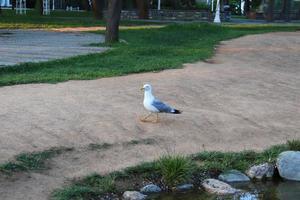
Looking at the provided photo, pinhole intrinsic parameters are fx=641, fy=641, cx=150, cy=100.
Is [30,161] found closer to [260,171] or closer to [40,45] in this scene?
[260,171]

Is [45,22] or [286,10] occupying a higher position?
[286,10]

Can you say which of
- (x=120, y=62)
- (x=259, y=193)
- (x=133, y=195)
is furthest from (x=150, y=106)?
(x=120, y=62)

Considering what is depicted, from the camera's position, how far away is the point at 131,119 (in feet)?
31.2

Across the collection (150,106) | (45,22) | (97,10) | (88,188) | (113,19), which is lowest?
(45,22)

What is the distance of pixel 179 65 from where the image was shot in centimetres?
1566

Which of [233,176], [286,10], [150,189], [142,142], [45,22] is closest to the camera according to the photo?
[150,189]

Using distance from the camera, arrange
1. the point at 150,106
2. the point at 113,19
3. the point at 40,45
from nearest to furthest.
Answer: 1. the point at 150,106
2. the point at 40,45
3. the point at 113,19

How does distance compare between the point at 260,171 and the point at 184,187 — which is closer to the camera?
the point at 184,187

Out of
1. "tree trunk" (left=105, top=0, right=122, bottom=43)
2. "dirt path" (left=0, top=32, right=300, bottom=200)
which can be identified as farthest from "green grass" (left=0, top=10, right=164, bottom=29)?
"dirt path" (left=0, top=32, right=300, bottom=200)

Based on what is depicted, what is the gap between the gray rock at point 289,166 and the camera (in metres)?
8.09

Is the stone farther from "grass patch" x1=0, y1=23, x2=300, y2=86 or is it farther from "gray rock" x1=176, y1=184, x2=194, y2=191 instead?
"grass patch" x1=0, y1=23, x2=300, y2=86

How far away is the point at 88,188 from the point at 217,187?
1.55m

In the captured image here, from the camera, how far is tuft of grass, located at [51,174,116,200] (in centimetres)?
669

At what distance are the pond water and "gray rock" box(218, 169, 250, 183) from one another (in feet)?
0.33
